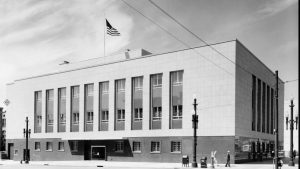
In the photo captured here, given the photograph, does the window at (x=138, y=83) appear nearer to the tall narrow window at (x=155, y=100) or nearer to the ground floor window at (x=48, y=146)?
the tall narrow window at (x=155, y=100)

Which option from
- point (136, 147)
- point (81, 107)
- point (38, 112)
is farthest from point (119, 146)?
point (38, 112)

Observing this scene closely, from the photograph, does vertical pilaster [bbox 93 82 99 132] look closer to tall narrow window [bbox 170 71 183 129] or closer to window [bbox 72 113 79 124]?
window [bbox 72 113 79 124]

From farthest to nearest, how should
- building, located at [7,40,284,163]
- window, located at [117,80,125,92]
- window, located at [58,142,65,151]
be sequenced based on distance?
window, located at [58,142,65,151] → window, located at [117,80,125,92] → building, located at [7,40,284,163]

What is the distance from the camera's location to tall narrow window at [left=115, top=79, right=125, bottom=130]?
4931cm

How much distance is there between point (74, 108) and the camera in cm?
5506

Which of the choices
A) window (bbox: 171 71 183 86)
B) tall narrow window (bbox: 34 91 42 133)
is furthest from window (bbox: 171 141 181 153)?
tall narrow window (bbox: 34 91 42 133)

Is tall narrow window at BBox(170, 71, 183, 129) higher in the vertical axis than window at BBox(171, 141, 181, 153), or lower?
higher

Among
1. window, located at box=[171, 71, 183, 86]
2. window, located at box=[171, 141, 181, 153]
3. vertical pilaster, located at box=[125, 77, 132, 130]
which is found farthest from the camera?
vertical pilaster, located at box=[125, 77, 132, 130]

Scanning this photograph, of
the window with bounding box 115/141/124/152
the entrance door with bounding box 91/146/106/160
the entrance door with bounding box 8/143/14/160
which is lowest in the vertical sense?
the entrance door with bounding box 8/143/14/160

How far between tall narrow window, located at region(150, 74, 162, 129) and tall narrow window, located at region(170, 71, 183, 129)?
1675mm

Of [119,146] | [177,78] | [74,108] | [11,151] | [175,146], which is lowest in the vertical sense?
[11,151]

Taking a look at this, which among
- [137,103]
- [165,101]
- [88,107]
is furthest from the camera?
[88,107]

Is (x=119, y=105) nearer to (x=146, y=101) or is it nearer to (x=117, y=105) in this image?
(x=117, y=105)

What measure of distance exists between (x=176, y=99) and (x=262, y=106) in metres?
14.7
